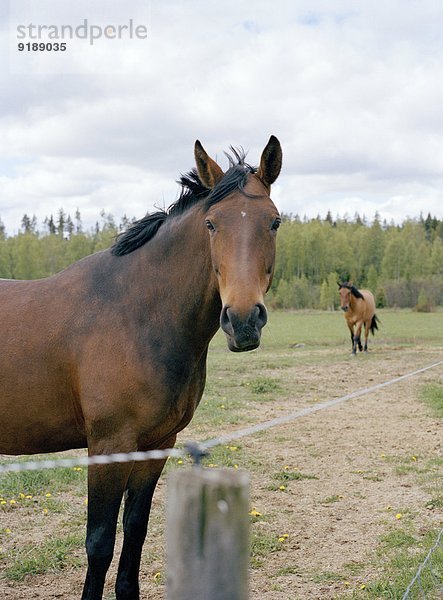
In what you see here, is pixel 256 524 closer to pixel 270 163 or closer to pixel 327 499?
pixel 327 499

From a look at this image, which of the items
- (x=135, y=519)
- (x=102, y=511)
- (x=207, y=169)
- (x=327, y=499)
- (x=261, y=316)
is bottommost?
(x=327, y=499)

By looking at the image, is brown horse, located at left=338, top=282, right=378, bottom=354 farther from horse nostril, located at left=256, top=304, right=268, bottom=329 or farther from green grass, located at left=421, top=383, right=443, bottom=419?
horse nostril, located at left=256, top=304, right=268, bottom=329

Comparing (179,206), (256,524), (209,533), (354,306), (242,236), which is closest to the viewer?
(209,533)

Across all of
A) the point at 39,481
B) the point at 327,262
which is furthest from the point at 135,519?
the point at 327,262

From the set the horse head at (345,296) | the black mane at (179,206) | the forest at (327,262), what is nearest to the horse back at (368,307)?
the horse head at (345,296)

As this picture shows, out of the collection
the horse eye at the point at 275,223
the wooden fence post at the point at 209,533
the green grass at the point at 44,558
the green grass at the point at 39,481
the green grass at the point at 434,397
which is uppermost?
the horse eye at the point at 275,223

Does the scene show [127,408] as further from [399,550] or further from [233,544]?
[399,550]

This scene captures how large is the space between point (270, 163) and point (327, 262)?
7751cm

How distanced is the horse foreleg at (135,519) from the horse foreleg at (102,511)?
328mm

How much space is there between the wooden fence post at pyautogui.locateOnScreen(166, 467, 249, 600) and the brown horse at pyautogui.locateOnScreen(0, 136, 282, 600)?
1636mm

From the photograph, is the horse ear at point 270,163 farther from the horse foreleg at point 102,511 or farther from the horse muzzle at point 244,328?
the horse foreleg at point 102,511

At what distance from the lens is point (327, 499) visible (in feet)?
18.9

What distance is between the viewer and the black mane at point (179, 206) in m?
3.24

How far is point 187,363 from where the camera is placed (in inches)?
129
